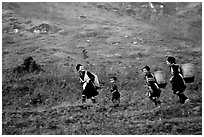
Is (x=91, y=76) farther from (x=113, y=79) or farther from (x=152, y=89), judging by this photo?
(x=152, y=89)

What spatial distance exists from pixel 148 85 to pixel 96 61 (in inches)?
74.5

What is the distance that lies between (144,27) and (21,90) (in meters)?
4.79

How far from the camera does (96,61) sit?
11.1 meters

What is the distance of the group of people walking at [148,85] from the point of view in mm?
10293

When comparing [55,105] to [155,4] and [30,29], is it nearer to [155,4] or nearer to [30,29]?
[30,29]

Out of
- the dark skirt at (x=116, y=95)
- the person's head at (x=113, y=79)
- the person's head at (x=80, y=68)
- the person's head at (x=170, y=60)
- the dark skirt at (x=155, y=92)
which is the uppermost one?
the person's head at (x=170, y=60)

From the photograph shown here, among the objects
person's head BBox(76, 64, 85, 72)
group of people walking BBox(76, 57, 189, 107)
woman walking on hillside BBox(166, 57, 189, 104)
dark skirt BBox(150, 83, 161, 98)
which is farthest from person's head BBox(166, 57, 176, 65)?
person's head BBox(76, 64, 85, 72)

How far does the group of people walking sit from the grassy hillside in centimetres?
17

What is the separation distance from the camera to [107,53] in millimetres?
11297

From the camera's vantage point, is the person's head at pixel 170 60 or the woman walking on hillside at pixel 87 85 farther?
the person's head at pixel 170 60

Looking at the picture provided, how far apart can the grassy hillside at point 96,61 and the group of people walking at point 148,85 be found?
17 cm

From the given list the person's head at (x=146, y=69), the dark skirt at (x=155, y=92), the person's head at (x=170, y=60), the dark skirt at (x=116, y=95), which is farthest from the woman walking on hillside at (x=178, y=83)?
the dark skirt at (x=116, y=95)

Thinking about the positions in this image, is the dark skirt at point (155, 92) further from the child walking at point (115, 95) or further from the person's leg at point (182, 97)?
the child walking at point (115, 95)

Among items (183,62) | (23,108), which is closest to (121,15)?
(183,62)
